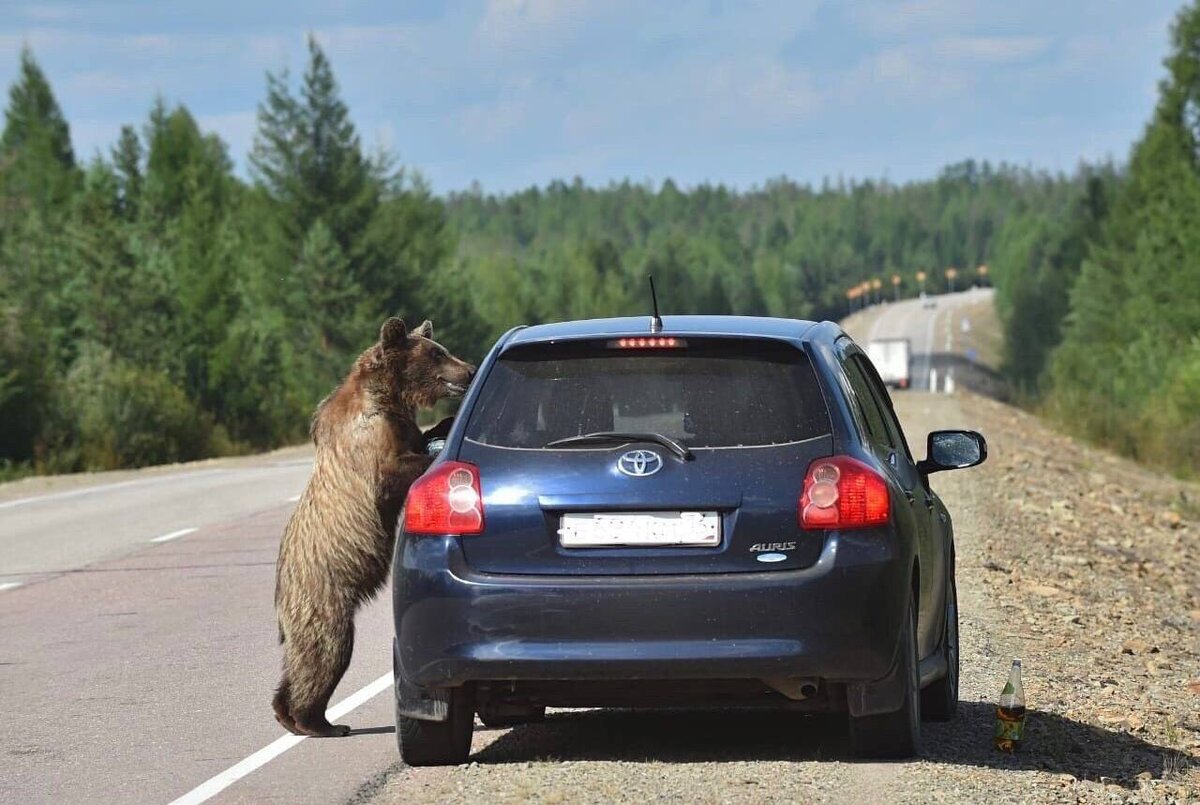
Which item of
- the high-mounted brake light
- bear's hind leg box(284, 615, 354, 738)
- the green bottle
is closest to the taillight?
the high-mounted brake light

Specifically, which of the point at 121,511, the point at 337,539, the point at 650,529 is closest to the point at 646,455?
the point at 650,529

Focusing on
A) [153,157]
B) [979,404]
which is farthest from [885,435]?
[153,157]

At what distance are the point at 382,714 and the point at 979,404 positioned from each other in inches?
2349

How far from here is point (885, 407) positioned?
8367 mm

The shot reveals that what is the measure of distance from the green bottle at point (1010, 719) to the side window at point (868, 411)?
38.4 inches

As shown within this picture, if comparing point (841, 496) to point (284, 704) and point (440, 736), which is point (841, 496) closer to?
point (440, 736)

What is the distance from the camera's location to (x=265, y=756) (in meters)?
7.59

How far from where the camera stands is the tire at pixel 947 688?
8008 mm

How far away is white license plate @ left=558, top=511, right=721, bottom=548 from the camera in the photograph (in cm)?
648

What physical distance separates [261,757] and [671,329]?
236 centimetres

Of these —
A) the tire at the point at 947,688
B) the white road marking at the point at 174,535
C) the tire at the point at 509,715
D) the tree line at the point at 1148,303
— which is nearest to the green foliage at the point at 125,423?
the white road marking at the point at 174,535

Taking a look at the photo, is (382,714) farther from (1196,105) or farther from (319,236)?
(1196,105)

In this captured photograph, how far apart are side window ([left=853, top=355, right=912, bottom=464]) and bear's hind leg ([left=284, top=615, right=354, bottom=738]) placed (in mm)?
2329

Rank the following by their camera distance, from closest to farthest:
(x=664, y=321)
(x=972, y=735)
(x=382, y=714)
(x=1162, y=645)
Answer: (x=664, y=321)
(x=972, y=735)
(x=382, y=714)
(x=1162, y=645)
